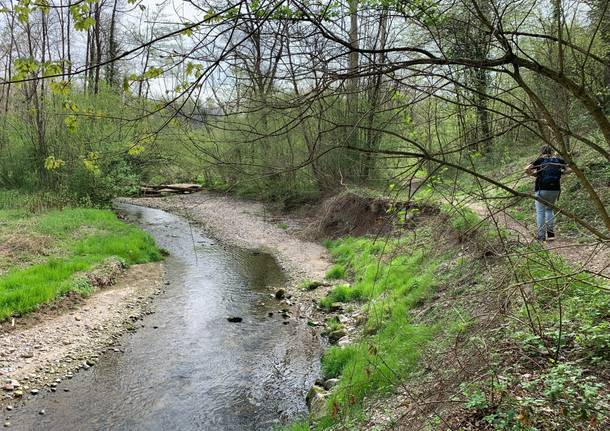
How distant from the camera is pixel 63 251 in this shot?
12219 mm

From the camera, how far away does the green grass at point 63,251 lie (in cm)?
908

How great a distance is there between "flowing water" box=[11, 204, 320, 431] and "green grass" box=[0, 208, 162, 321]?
2.27 meters

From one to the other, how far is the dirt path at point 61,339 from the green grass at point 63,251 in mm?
511

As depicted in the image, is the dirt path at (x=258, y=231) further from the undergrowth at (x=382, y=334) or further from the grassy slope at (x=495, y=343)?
the grassy slope at (x=495, y=343)

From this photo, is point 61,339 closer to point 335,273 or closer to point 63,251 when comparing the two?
point 63,251

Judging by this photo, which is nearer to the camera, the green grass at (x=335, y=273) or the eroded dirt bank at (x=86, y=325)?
the eroded dirt bank at (x=86, y=325)

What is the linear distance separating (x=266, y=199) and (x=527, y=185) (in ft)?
47.0

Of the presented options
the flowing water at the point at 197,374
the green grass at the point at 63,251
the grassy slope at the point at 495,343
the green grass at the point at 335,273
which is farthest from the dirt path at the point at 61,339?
the green grass at the point at 335,273

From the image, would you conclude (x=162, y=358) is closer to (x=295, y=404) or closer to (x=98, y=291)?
(x=295, y=404)

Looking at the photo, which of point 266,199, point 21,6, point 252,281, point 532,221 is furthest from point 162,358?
point 266,199

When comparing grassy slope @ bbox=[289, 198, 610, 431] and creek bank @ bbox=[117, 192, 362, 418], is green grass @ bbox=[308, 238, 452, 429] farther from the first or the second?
creek bank @ bbox=[117, 192, 362, 418]

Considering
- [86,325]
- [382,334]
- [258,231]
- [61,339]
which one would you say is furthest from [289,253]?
[382,334]

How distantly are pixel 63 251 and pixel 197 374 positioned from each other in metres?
7.33

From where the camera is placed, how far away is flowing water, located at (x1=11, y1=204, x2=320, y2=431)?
19.6ft
